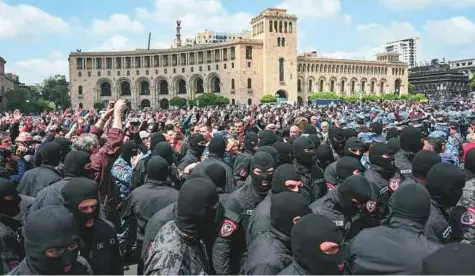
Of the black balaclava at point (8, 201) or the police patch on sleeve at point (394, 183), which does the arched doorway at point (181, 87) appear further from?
the black balaclava at point (8, 201)

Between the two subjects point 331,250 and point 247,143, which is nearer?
point 331,250

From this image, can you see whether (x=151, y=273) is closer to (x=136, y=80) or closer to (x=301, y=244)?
(x=301, y=244)

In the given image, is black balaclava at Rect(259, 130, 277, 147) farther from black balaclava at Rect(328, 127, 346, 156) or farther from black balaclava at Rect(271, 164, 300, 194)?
black balaclava at Rect(271, 164, 300, 194)

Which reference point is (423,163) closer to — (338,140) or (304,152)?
(304,152)

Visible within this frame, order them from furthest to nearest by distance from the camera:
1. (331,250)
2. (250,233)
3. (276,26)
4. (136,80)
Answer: (136,80) < (276,26) < (250,233) < (331,250)

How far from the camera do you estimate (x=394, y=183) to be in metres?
5.83

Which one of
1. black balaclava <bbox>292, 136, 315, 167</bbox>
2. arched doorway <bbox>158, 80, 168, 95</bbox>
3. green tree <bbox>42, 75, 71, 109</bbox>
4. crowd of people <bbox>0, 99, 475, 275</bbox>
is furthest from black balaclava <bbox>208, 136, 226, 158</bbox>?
green tree <bbox>42, 75, 71, 109</bbox>

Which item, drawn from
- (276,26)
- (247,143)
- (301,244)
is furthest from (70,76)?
(301,244)

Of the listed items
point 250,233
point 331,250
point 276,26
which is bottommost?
point 250,233

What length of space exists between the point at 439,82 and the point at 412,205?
11997cm

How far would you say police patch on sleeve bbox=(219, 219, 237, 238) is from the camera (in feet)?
13.4

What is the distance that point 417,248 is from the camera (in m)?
3.13

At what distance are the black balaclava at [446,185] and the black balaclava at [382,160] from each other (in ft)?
5.36

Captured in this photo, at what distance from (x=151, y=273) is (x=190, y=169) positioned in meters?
3.50
